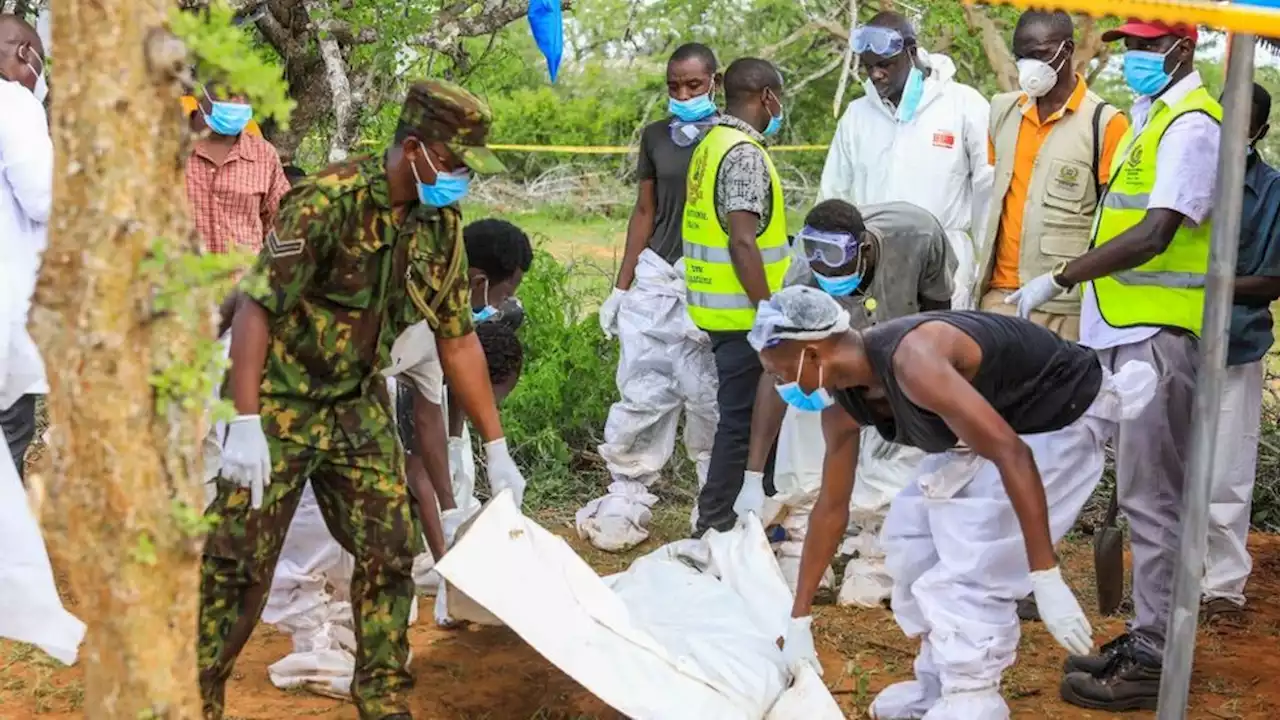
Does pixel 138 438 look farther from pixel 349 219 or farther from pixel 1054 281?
pixel 1054 281

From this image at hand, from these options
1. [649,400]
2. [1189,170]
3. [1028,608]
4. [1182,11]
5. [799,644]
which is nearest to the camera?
[1182,11]

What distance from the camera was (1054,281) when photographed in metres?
4.76

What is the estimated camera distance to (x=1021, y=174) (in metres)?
5.62

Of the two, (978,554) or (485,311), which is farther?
(485,311)

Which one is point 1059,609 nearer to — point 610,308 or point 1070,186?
point 1070,186

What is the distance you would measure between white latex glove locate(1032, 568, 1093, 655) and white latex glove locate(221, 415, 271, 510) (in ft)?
6.22

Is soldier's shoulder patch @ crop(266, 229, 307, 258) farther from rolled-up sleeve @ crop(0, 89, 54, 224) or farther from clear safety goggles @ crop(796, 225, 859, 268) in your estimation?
clear safety goggles @ crop(796, 225, 859, 268)

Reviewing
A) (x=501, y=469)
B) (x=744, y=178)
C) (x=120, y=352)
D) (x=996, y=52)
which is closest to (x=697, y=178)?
(x=744, y=178)

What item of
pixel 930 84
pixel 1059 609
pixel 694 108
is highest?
pixel 930 84

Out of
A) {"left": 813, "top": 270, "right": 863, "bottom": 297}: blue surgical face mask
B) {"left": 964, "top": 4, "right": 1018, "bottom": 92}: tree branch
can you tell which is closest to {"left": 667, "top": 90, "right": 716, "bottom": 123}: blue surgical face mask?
{"left": 813, "top": 270, "right": 863, "bottom": 297}: blue surgical face mask

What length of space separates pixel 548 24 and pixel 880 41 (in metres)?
1.23

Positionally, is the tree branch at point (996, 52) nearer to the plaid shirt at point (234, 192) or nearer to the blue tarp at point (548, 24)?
the blue tarp at point (548, 24)

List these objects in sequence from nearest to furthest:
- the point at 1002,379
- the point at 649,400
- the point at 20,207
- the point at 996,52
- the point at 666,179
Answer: the point at 1002,379, the point at 20,207, the point at 666,179, the point at 649,400, the point at 996,52

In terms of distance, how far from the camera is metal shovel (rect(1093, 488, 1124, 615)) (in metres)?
5.11
